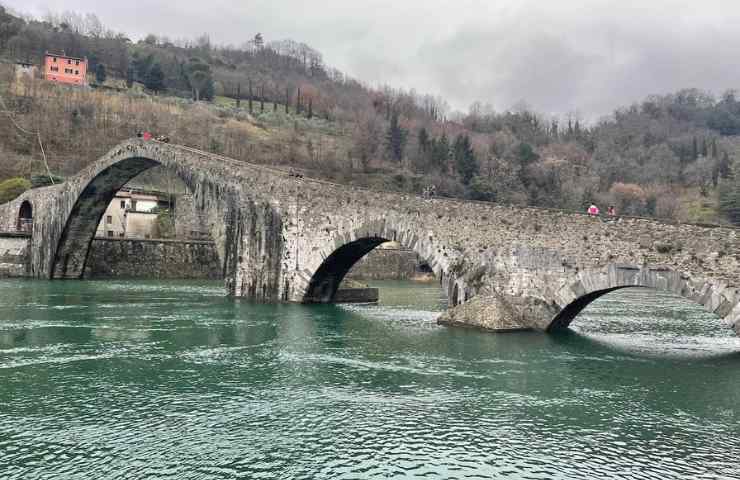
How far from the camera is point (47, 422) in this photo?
10242 mm

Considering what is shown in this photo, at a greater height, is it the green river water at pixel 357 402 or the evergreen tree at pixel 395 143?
the evergreen tree at pixel 395 143

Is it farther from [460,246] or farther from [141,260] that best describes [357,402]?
[141,260]

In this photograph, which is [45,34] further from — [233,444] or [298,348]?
[233,444]

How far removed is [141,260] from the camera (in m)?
46.9

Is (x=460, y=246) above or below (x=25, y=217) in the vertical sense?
below

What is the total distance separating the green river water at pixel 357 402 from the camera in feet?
29.1

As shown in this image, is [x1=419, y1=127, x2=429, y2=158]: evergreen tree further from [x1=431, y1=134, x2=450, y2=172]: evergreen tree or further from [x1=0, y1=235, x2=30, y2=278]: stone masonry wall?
[x1=0, y1=235, x2=30, y2=278]: stone masonry wall

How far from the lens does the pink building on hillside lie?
92.4 meters

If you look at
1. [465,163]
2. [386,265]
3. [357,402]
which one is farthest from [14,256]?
[465,163]

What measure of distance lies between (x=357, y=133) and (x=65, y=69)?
39.8 metres

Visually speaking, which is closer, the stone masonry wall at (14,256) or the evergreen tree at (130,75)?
the stone masonry wall at (14,256)

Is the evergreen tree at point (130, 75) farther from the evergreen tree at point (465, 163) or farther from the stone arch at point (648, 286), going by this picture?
the stone arch at point (648, 286)

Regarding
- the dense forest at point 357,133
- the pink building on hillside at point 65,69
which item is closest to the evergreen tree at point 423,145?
the dense forest at point 357,133

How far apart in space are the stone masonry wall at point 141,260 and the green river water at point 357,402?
25500 mm
